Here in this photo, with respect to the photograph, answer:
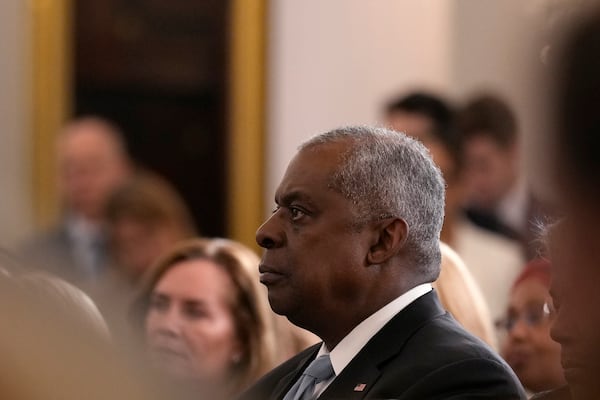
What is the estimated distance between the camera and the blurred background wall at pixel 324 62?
24.1ft

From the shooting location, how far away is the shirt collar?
2.46 m

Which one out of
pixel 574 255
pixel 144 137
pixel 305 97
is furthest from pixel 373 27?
pixel 574 255

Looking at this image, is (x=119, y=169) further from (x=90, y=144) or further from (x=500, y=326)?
(x=500, y=326)

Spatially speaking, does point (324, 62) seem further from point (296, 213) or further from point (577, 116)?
point (577, 116)

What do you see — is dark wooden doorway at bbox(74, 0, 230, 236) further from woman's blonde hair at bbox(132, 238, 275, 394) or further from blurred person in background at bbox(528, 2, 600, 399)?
blurred person in background at bbox(528, 2, 600, 399)

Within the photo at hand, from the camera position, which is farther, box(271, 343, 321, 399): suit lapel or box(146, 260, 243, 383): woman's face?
box(146, 260, 243, 383): woman's face

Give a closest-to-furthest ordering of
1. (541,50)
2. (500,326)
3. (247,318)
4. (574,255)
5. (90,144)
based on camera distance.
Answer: (541,50) → (574,255) → (500,326) → (247,318) → (90,144)

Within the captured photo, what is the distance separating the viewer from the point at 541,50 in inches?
25.7

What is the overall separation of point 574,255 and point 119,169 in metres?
6.37

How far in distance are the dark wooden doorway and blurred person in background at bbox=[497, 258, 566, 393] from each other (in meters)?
4.22

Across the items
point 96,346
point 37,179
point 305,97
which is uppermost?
point 96,346

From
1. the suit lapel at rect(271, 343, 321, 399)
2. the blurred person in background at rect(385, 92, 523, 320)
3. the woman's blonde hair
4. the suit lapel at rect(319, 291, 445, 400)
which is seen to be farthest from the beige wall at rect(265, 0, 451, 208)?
the suit lapel at rect(319, 291, 445, 400)

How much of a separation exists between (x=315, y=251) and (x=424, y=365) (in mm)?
381

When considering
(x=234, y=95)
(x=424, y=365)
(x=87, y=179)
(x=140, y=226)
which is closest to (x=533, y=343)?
(x=424, y=365)
